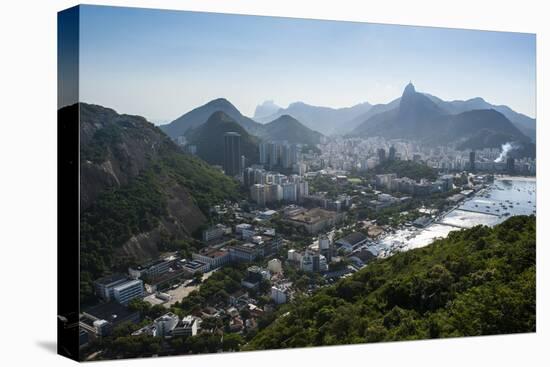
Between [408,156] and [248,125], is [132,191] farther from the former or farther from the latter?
[408,156]

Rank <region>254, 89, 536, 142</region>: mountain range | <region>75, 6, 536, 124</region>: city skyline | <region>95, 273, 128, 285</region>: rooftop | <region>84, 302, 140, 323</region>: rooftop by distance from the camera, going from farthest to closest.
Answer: <region>254, 89, 536, 142</region>: mountain range, <region>75, 6, 536, 124</region>: city skyline, <region>95, 273, 128, 285</region>: rooftop, <region>84, 302, 140, 323</region>: rooftop

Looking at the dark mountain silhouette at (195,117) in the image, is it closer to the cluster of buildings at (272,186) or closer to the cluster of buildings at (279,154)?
the cluster of buildings at (279,154)

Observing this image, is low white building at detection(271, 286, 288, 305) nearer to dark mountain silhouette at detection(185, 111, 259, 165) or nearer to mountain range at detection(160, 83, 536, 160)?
dark mountain silhouette at detection(185, 111, 259, 165)

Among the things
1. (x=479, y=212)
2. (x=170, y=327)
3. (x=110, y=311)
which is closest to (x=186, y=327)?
(x=170, y=327)

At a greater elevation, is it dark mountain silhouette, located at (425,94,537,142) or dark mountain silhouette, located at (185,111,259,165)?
dark mountain silhouette, located at (425,94,537,142)

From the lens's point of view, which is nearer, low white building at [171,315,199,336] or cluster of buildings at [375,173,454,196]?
low white building at [171,315,199,336]

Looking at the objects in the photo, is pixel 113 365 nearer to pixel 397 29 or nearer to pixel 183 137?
pixel 183 137

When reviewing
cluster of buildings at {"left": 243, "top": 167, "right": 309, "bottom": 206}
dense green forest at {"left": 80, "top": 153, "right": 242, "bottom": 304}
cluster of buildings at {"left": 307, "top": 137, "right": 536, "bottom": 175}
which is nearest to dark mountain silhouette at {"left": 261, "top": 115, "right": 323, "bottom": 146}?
cluster of buildings at {"left": 307, "top": 137, "right": 536, "bottom": 175}

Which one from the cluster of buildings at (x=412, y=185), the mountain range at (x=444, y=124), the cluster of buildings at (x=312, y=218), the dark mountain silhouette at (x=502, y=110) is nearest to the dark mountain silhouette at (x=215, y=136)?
the cluster of buildings at (x=312, y=218)
